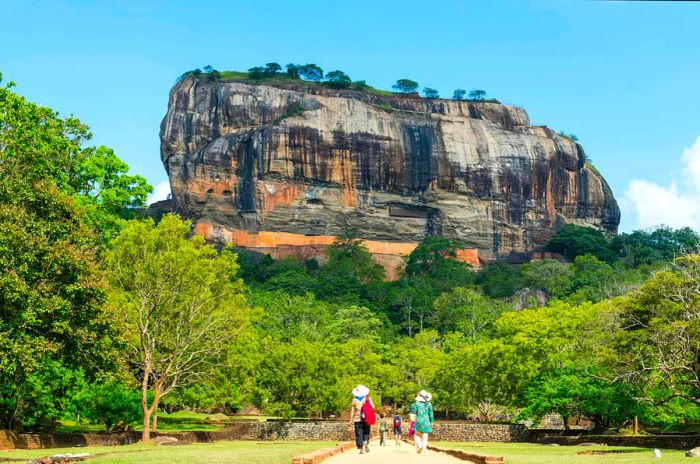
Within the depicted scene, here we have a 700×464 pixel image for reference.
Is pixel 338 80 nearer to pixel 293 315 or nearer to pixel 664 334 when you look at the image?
pixel 293 315

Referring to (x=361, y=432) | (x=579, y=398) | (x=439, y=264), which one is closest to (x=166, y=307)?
(x=361, y=432)

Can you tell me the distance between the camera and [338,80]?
144 m

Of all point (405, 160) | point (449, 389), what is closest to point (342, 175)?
point (405, 160)

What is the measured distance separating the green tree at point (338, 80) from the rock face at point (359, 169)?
131 inches

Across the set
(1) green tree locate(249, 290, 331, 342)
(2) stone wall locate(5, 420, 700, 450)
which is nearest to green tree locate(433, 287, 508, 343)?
(1) green tree locate(249, 290, 331, 342)

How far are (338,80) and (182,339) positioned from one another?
4295 inches

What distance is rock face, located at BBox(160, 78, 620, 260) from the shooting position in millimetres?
126125

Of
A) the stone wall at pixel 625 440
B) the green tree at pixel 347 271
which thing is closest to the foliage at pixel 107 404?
the stone wall at pixel 625 440

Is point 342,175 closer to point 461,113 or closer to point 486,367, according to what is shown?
point 461,113

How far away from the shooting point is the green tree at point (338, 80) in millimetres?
Answer: 141625

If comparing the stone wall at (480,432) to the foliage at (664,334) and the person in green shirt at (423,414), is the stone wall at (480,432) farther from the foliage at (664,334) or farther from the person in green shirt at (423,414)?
the person in green shirt at (423,414)

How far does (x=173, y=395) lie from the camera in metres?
41.8

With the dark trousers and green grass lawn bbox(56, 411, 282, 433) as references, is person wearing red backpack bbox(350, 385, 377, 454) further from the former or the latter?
green grass lawn bbox(56, 411, 282, 433)

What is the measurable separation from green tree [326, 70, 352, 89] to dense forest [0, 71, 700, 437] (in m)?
81.4
